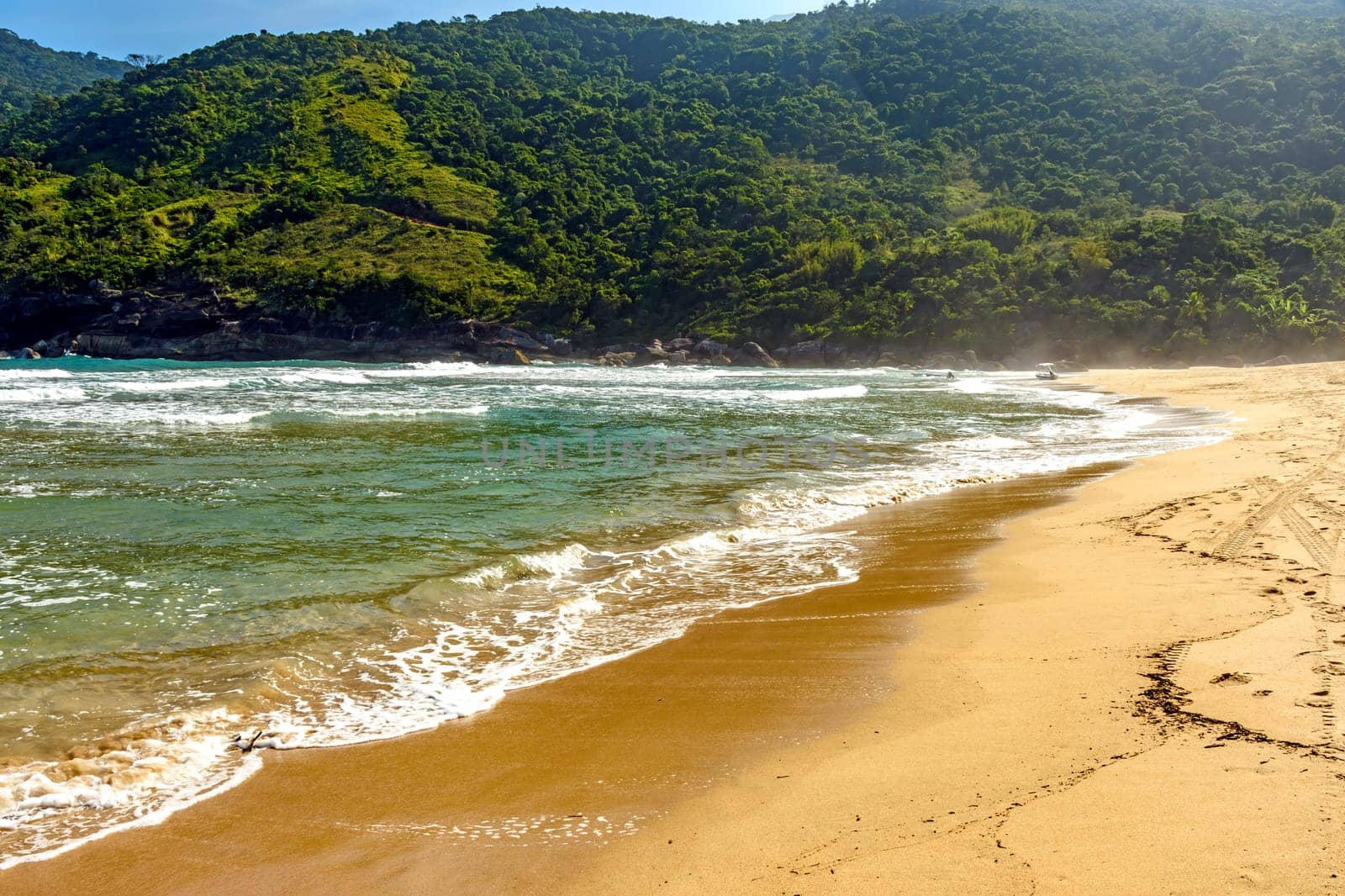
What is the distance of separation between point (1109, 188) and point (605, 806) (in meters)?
89.4

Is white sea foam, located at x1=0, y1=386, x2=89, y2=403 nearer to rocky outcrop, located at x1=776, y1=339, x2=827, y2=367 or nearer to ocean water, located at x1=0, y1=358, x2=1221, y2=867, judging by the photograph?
ocean water, located at x1=0, y1=358, x2=1221, y2=867

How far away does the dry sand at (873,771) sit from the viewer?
266 centimetres

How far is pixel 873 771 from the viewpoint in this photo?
3.37 m

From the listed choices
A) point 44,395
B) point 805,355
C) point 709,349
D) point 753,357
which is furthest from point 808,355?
point 44,395

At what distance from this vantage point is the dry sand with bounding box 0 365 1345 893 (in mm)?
2664

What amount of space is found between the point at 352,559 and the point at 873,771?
517 cm

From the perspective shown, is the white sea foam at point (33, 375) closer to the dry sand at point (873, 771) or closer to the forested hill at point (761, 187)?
the forested hill at point (761, 187)

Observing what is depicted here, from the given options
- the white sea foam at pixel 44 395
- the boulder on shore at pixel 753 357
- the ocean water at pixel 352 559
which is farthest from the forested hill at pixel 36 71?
the ocean water at pixel 352 559

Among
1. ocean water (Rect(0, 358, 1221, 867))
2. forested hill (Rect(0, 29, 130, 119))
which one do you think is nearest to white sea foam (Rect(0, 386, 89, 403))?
ocean water (Rect(0, 358, 1221, 867))

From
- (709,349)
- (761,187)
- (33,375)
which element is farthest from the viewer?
(761,187)

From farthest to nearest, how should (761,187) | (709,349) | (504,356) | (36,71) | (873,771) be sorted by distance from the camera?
(36,71) < (761,187) < (504,356) < (709,349) < (873,771)

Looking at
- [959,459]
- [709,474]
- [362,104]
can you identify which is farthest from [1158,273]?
[362,104]

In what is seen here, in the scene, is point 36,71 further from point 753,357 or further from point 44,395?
point 44,395

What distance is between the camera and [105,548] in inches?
281
